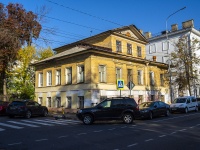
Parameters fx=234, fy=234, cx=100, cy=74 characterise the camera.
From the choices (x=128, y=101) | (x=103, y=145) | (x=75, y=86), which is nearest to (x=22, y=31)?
(x=75, y=86)

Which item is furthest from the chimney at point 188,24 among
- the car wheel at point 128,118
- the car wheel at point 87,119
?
the car wheel at point 87,119

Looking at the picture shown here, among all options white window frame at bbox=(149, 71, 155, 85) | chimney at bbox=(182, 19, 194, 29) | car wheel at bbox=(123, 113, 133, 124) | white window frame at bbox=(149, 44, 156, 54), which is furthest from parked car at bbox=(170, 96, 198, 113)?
white window frame at bbox=(149, 44, 156, 54)

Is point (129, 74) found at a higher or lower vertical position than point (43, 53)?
lower

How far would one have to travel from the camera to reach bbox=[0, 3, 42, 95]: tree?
1356 inches

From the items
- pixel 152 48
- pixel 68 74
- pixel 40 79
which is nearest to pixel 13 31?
pixel 40 79

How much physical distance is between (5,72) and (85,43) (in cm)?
1516

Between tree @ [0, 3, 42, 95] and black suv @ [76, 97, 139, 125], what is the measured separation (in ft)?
72.6

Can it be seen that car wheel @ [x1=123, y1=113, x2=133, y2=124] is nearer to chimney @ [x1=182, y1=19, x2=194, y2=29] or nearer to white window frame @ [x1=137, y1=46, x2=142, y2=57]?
white window frame @ [x1=137, y1=46, x2=142, y2=57]

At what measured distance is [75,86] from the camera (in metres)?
26.2

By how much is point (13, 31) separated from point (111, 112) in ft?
88.6

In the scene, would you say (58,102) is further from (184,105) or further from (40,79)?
(184,105)

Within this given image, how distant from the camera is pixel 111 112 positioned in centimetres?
1612

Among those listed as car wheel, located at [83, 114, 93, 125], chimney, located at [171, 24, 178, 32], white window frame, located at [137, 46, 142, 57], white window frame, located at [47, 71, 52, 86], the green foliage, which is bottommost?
car wheel, located at [83, 114, 93, 125]

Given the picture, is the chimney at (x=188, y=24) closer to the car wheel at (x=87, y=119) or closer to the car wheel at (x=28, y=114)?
the car wheel at (x=28, y=114)
